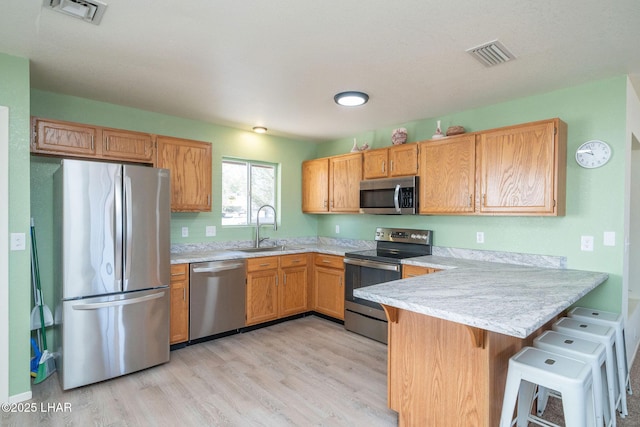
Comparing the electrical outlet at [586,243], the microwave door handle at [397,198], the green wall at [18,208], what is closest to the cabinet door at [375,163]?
the microwave door handle at [397,198]

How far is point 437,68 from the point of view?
2.44m

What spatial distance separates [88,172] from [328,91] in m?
2.03

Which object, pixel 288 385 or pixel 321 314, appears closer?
pixel 288 385

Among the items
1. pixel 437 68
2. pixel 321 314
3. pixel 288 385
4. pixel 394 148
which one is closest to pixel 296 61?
pixel 437 68

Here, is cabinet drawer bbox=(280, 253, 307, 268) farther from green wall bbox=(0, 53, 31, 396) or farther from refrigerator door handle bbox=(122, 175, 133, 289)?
green wall bbox=(0, 53, 31, 396)

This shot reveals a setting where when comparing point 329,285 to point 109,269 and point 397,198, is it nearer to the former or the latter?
point 397,198

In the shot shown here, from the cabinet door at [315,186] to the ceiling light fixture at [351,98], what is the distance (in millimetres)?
1509

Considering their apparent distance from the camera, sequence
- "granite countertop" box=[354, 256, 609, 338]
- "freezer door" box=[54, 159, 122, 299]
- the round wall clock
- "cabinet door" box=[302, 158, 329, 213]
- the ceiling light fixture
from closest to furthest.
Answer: "granite countertop" box=[354, 256, 609, 338], "freezer door" box=[54, 159, 122, 299], the round wall clock, the ceiling light fixture, "cabinet door" box=[302, 158, 329, 213]

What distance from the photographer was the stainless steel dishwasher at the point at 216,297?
11.1 ft

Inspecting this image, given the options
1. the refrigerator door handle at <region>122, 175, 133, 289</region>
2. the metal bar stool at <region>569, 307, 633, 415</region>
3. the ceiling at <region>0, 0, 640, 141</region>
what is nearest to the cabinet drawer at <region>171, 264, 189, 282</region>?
the refrigerator door handle at <region>122, 175, 133, 289</region>

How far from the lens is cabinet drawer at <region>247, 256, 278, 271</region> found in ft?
12.4

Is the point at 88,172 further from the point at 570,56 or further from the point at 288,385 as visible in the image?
the point at 570,56

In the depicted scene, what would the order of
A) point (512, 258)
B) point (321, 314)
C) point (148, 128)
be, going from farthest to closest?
point (321, 314), point (148, 128), point (512, 258)

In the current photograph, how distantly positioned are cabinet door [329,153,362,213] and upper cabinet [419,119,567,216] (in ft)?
2.92
